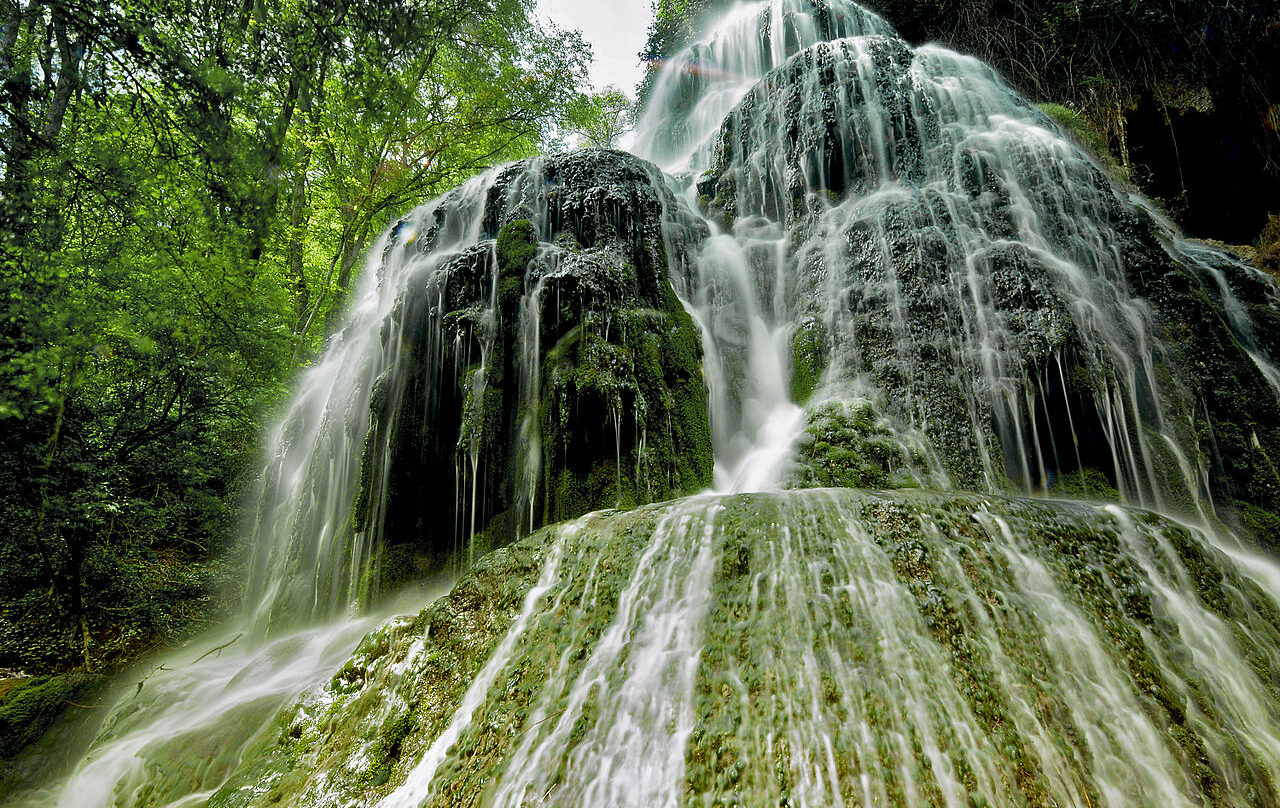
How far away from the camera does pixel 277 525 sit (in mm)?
7836

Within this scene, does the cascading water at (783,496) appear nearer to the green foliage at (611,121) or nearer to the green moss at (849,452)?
the green moss at (849,452)

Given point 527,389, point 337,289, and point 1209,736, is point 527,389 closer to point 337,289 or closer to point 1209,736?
point 1209,736

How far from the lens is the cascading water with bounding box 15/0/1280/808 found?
7.80 ft

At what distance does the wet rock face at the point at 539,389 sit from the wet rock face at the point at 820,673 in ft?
5.72

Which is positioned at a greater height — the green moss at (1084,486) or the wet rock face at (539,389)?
the wet rock face at (539,389)

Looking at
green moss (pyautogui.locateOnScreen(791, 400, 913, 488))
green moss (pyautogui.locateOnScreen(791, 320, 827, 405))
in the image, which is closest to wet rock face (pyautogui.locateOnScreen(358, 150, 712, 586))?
green moss (pyautogui.locateOnScreen(791, 400, 913, 488))

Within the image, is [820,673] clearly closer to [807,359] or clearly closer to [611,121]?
[807,359]

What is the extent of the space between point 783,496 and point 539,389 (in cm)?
314

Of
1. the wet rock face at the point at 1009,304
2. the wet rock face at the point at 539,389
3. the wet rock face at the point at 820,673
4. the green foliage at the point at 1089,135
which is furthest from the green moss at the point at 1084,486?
the green foliage at the point at 1089,135

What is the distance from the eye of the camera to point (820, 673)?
97.9 inches

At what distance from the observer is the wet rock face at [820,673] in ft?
7.22

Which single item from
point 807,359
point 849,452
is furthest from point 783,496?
point 807,359

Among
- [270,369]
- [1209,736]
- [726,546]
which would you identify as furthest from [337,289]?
[1209,736]

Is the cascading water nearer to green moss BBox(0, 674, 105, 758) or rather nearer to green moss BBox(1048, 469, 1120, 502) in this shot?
green moss BBox(1048, 469, 1120, 502)
